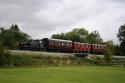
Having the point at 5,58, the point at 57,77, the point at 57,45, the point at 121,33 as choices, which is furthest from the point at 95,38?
the point at 57,77

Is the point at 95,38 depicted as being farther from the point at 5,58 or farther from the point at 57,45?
the point at 5,58

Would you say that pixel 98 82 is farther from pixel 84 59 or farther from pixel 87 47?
pixel 87 47

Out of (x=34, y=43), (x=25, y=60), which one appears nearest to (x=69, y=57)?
(x=34, y=43)

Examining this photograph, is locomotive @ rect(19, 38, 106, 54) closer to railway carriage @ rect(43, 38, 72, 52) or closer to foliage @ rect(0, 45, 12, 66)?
railway carriage @ rect(43, 38, 72, 52)

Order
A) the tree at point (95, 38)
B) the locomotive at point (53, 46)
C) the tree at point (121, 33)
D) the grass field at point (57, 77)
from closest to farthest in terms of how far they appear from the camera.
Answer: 1. the grass field at point (57, 77)
2. the locomotive at point (53, 46)
3. the tree at point (121, 33)
4. the tree at point (95, 38)

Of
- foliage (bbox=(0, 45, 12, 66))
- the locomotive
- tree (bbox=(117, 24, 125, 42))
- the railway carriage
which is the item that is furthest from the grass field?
Answer: tree (bbox=(117, 24, 125, 42))

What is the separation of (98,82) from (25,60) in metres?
28.6

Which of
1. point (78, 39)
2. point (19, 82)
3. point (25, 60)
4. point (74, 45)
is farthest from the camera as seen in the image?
point (78, 39)

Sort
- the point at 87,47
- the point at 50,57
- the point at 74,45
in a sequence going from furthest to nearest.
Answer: the point at 87,47 → the point at 74,45 → the point at 50,57

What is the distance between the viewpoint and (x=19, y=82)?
22156mm

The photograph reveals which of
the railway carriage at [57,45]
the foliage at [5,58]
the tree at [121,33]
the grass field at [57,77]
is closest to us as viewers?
the grass field at [57,77]

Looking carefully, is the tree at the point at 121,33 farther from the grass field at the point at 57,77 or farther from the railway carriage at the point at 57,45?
the grass field at the point at 57,77

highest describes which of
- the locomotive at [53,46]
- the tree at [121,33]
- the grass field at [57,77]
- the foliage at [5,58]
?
the tree at [121,33]

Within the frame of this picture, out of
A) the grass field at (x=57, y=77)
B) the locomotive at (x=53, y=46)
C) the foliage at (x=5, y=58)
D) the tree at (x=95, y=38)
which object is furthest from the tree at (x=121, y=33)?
the grass field at (x=57, y=77)
